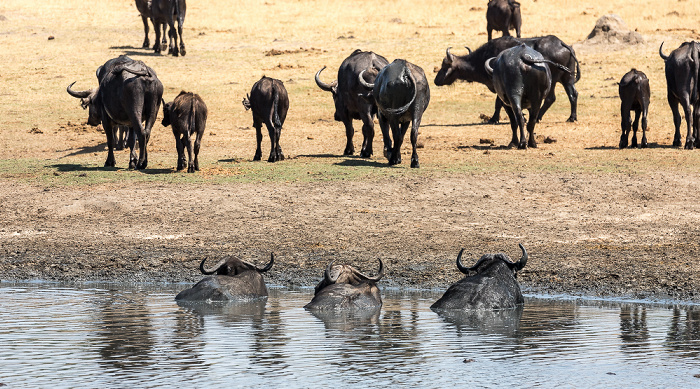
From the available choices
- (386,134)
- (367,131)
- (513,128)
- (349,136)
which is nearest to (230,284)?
(386,134)

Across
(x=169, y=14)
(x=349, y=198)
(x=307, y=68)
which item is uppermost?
(x=169, y=14)

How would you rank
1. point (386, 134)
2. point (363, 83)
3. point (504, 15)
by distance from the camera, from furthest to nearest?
point (504, 15) < point (386, 134) < point (363, 83)

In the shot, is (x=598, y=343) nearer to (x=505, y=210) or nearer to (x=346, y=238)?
(x=346, y=238)

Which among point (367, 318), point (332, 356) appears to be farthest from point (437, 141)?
point (332, 356)

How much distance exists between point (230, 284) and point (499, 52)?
14.8m

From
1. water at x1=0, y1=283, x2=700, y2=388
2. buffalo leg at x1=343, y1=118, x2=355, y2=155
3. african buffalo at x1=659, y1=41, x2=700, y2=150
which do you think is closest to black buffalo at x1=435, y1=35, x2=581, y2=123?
african buffalo at x1=659, y1=41, x2=700, y2=150

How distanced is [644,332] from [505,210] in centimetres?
527

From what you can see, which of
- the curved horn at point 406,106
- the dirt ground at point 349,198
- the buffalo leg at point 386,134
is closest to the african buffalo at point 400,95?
the curved horn at point 406,106

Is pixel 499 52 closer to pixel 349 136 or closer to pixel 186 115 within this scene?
pixel 349 136

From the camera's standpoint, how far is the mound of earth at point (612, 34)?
31.6m

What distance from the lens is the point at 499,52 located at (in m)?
23.0

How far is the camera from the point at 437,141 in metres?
20.0

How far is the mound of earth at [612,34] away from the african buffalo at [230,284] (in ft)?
79.4

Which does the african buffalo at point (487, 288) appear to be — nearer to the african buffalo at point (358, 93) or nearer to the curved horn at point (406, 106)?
the curved horn at point (406, 106)
